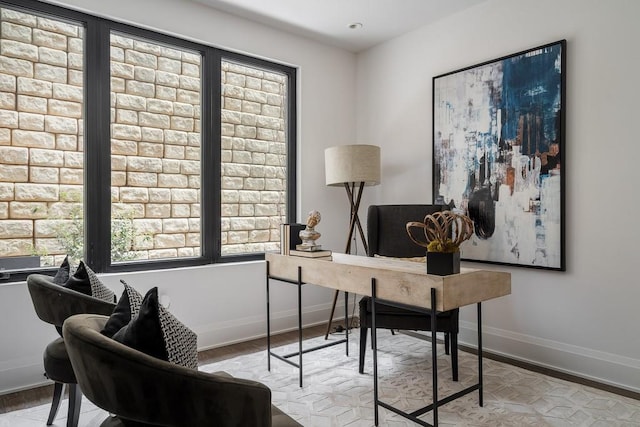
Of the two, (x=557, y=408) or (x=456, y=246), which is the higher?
(x=456, y=246)

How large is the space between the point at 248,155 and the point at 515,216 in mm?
2249

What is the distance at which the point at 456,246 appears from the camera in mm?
2062

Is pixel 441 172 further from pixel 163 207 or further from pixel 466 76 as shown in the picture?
pixel 163 207

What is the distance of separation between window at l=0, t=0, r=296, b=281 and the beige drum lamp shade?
2.06ft

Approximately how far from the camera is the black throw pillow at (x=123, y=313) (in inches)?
52.5

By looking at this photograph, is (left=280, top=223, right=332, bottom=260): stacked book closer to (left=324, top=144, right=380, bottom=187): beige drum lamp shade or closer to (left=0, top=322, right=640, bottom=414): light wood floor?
(left=324, top=144, right=380, bottom=187): beige drum lamp shade

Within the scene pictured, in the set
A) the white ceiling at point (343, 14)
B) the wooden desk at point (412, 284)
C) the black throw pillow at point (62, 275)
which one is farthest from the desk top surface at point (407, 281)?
the white ceiling at point (343, 14)

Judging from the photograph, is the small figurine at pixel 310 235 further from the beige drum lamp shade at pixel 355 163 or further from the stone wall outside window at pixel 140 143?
the stone wall outside window at pixel 140 143

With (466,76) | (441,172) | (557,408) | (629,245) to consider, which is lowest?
(557,408)

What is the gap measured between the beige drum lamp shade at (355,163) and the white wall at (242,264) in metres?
0.56

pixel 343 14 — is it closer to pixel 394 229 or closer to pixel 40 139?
pixel 394 229

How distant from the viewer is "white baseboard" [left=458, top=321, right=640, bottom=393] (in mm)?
2639

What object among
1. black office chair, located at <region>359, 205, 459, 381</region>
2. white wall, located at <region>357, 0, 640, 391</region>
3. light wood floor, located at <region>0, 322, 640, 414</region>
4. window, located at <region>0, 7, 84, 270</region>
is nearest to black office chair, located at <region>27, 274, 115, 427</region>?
light wood floor, located at <region>0, 322, 640, 414</region>

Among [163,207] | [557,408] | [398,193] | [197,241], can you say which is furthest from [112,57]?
[557,408]
